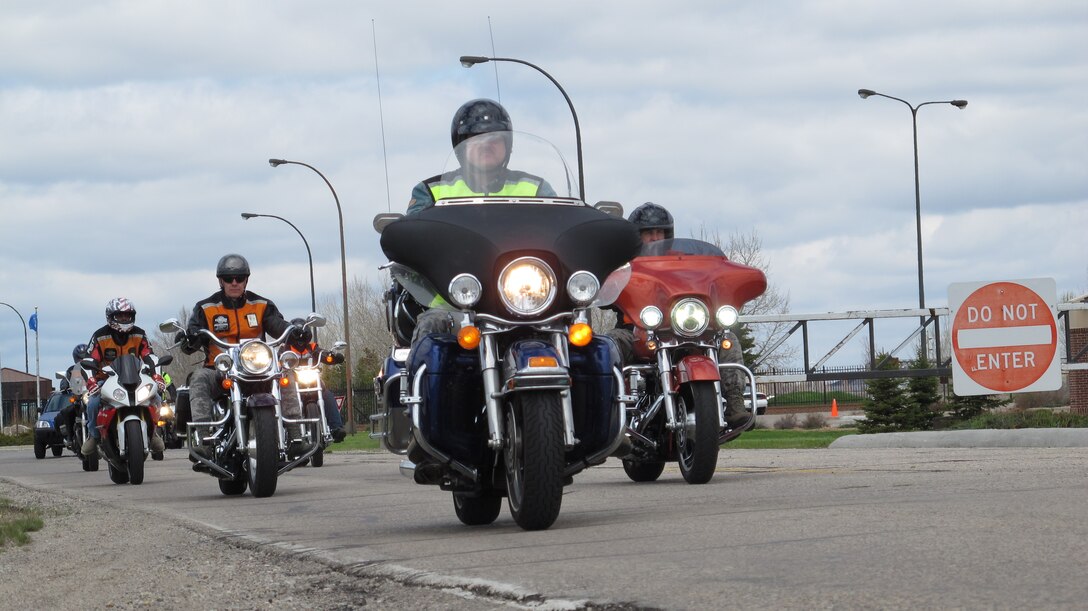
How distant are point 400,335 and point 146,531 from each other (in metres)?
2.15

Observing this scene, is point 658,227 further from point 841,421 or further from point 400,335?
point 841,421

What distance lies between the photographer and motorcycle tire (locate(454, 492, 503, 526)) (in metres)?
7.88

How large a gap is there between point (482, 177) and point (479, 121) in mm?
423

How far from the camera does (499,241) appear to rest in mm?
7051

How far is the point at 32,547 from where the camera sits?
8.25 meters

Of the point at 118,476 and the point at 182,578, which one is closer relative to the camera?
the point at 182,578

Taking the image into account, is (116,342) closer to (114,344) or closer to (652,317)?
(114,344)

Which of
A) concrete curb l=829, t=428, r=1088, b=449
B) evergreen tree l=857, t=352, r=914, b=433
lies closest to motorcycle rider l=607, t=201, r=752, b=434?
concrete curb l=829, t=428, r=1088, b=449

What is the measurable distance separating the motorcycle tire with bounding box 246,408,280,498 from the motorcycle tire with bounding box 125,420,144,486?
170 inches

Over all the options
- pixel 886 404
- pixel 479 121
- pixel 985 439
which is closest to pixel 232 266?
pixel 479 121

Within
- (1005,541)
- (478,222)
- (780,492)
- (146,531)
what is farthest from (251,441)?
(1005,541)

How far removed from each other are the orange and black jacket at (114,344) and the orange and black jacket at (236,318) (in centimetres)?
434

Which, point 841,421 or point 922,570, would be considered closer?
point 922,570

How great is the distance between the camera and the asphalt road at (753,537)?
4605 mm
